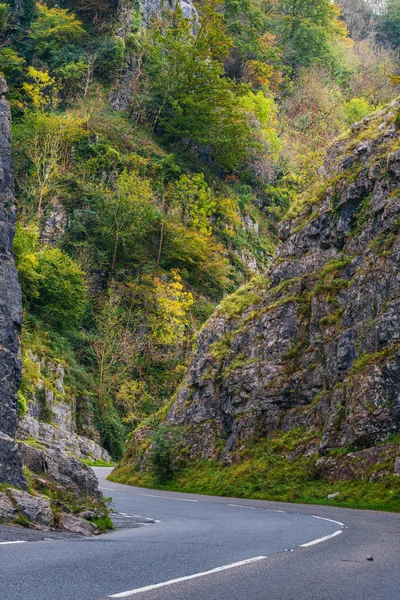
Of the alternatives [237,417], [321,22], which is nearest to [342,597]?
[237,417]

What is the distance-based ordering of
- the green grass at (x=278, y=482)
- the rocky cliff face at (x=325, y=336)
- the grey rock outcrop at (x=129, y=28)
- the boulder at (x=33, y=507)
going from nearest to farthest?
1. the boulder at (x=33, y=507)
2. the green grass at (x=278, y=482)
3. the rocky cliff face at (x=325, y=336)
4. the grey rock outcrop at (x=129, y=28)

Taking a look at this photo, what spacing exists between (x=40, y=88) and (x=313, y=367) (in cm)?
3654

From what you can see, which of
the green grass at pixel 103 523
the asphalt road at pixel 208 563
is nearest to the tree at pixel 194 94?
the green grass at pixel 103 523

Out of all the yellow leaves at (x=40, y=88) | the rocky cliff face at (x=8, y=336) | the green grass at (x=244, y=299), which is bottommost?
the rocky cliff face at (x=8, y=336)

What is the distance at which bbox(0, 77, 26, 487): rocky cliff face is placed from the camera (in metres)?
12.6

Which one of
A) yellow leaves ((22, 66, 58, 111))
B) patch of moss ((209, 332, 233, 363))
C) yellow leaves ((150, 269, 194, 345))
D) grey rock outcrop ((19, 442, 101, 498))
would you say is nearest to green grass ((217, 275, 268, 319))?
→ patch of moss ((209, 332, 233, 363))

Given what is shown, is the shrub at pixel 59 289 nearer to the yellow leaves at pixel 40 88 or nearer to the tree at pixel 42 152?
the tree at pixel 42 152

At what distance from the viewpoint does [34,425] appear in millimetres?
32688

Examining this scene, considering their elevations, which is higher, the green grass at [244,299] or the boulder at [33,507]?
the green grass at [244,299]

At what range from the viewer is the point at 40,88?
51.4 meters

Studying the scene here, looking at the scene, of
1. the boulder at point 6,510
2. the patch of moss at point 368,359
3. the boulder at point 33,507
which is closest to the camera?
the boulder at point 6,510

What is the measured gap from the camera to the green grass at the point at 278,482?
20.1 m

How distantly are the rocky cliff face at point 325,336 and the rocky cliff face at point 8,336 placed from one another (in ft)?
40.9

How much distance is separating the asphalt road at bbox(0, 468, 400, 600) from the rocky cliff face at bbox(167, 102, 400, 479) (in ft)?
32.6
